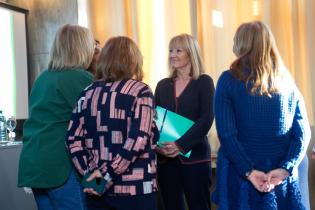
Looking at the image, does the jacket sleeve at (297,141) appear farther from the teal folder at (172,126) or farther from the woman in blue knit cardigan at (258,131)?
the teal folder at (172,126)

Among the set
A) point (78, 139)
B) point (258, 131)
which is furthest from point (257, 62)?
point (78, 139)

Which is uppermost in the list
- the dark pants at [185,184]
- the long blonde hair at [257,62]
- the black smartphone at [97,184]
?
the long blonde hair at [257,62]

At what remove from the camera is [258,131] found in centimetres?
166

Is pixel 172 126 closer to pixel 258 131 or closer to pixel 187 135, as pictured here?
pixel 187 135

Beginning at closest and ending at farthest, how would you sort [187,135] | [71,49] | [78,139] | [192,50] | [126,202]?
[126,202]
[78,139]
[71,49]
[187,135]
[192,50]

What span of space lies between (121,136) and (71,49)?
1.63 feet

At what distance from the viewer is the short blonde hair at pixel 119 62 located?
168 cm

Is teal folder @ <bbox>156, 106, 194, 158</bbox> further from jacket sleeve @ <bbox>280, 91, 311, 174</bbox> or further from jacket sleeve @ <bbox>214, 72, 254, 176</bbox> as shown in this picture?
jacket sleeve @ <bbox>280, 91, 311, 174</bbox>

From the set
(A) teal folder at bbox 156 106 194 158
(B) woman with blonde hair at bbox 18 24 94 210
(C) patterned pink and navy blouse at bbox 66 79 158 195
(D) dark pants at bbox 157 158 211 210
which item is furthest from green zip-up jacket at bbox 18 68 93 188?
(D) dark pants at bbox 157 158 211 210

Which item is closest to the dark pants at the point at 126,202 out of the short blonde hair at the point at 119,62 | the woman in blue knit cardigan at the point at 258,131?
the woman in blue knit cardigan at the point at 258,131

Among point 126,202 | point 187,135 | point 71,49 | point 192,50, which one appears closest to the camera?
point 126,202

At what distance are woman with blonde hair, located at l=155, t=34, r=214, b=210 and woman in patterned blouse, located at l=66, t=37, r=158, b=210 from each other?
1.78 ft

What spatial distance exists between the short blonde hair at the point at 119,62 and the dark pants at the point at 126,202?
462mm

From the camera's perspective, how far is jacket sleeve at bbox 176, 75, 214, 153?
85.4 inches
